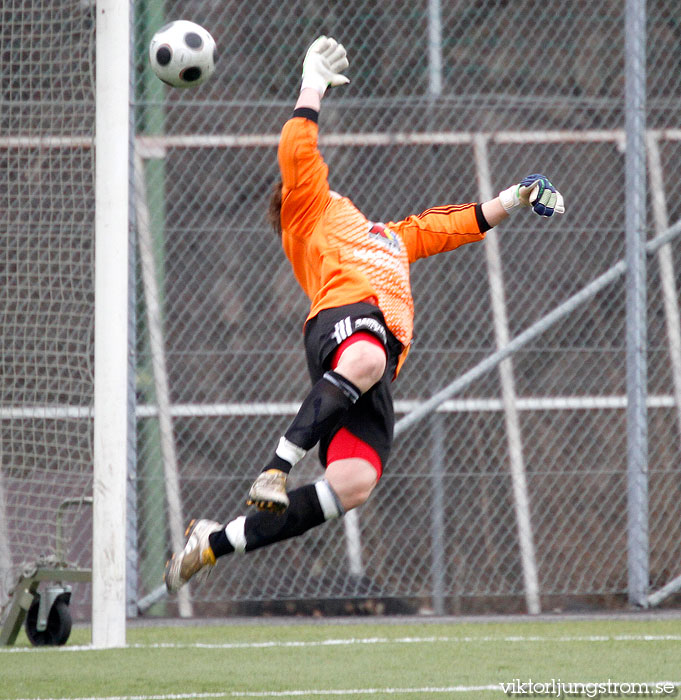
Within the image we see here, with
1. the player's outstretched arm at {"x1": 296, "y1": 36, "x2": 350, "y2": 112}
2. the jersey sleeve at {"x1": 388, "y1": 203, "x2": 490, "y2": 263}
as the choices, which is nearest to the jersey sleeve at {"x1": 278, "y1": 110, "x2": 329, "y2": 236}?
the player's outstretched arm at {"x1": 296, "y1": 36, "x2": 350, "y2": 112}

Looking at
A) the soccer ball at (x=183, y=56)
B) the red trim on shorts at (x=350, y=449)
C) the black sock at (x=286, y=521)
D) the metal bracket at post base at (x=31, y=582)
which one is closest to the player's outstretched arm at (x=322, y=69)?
the soccer ball at (x=183, y=56)

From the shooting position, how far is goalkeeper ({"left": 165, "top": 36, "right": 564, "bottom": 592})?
3877 mm

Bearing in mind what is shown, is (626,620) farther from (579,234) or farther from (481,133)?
(481,133)

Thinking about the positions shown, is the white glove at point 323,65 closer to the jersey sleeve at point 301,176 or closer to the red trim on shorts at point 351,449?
the jersey sleeve at point 301,176

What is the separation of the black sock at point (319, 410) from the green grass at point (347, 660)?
84cm

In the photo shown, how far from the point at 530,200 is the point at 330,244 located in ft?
2.54

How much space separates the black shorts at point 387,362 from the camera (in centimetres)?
397

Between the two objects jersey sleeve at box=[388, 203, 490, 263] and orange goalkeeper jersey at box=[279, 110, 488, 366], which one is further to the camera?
jersey sleeve at box=[388, 203, 490, 263]

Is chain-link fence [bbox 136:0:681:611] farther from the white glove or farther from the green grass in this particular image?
the white glove

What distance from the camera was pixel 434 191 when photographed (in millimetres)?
7031

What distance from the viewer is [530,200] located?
4340 mm

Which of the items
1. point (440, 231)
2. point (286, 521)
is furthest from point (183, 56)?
point (286, 521)

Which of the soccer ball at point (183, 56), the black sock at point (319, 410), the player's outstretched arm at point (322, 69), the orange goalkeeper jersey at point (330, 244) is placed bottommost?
the black sock at point (319, 410)

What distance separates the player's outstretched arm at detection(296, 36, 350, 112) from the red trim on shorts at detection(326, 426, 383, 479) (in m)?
1.17
